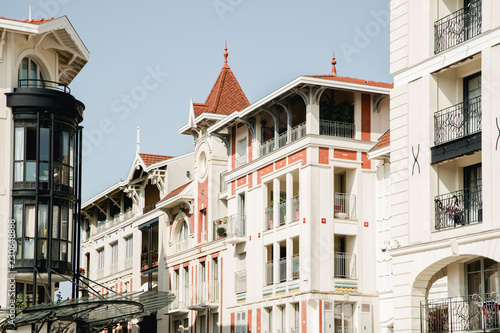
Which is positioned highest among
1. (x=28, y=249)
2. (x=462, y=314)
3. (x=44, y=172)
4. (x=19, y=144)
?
(x=19, y=144)

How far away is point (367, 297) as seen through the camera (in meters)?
42.0

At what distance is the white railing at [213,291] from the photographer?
50.1 meters

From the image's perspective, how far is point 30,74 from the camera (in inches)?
1558

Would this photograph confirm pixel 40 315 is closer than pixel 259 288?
Yes

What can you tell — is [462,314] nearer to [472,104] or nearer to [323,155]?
[472,104]

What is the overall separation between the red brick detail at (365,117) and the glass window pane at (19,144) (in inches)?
567

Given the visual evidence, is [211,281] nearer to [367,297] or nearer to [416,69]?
[367,297]

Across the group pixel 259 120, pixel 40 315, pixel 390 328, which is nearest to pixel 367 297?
pixel 390 328

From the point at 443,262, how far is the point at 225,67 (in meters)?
29.9

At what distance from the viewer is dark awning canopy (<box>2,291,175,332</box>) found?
33156mm

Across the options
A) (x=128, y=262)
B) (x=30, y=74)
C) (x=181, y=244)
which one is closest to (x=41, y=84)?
(x=30, y=74)

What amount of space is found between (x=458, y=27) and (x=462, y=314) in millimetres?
7948

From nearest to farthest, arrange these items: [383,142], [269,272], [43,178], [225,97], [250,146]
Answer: [43,178] < [383,142] < [269,272] < [250,146] < [225,97]

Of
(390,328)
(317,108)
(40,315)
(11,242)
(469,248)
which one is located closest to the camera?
(469,248)
